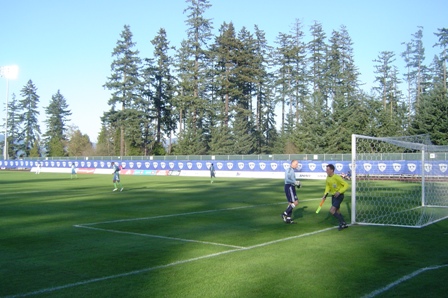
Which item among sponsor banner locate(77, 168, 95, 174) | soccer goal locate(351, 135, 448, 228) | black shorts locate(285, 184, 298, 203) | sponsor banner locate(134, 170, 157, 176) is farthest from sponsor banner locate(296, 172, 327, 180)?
black shorts locate(285, 184, 298, 203)

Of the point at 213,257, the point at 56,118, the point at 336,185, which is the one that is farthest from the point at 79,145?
the point at 213,257

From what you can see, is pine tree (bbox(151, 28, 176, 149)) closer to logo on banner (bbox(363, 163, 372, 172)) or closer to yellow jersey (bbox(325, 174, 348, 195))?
logo on banner (bbox(363, 163, 372, 172))

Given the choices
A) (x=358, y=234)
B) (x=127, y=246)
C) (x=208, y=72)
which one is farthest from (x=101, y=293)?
(x=208, y=72)

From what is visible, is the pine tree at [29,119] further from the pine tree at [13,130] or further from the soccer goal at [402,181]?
the soccer goal at [402,181]

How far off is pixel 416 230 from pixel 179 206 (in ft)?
34.2

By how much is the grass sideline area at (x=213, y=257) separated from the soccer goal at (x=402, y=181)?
158cm

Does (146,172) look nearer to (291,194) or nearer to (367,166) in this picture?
(367,166)

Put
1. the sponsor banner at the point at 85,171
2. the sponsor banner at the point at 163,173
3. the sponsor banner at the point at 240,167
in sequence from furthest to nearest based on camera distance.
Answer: the sponsor banner at the point at 85,171, the sponsor banner at the point at 163,173, the sponsor banner at the point at 240,167

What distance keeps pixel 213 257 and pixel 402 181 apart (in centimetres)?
3423

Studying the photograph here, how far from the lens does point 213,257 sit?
32.9 feet

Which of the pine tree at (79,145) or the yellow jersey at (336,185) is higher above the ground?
the pine tree at (79,145)

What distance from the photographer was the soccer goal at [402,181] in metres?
16.2

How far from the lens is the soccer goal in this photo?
53.3ft

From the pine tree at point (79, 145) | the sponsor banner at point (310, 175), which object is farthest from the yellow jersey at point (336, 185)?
the pine tree at point (79, 145)
